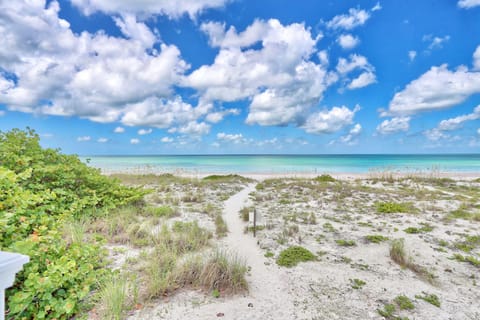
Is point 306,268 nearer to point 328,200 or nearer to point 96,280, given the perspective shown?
point 96,280

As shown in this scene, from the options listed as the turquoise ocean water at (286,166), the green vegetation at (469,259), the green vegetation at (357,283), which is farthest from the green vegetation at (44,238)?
the green vegetation at (469,259)

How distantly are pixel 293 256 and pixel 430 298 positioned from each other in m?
2.28

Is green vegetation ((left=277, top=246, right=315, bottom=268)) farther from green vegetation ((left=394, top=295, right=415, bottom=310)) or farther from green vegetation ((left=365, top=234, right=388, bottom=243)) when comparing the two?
green vegetation ((left=365, top=234, right=388, bottom=243))

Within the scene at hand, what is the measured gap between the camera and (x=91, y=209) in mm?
6297

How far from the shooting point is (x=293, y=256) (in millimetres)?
4773

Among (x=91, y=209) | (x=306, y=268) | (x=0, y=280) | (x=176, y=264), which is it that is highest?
(x=0, y=280)

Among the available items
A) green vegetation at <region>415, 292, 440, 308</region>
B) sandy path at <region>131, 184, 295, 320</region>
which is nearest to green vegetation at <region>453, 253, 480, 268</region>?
green vegetation at <region>415, 292, 440, 308</region>

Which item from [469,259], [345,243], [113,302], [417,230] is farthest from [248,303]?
[417,230]

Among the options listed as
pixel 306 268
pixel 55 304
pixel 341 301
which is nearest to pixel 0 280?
pixel 55 304

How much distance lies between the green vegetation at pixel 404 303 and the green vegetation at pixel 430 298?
0.75 ft

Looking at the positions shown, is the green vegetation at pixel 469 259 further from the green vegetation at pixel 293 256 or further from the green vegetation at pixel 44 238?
the green vegetation at pixel 44 238

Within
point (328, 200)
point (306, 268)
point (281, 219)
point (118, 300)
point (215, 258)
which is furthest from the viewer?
point (328, 200)

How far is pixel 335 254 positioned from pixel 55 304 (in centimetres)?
500

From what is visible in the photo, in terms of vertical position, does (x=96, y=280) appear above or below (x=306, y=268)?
above
